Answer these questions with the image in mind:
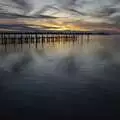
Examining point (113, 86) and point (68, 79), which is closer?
point (113, 86)

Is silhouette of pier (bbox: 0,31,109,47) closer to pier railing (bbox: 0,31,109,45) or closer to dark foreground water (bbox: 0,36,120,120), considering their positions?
pier railing (bbox: 0,31,109,45)

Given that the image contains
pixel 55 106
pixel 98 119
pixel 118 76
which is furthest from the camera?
pixel 118 76

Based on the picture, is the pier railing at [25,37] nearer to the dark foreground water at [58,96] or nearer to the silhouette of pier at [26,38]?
the silhouette of pier at [26,38]

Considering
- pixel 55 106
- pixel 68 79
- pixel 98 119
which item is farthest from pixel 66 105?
pixel 68 79

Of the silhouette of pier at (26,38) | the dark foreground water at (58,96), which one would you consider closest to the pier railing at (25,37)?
the silhouette of pier at (26,38)

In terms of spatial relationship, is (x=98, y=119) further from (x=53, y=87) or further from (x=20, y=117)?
(x=53, y=87)

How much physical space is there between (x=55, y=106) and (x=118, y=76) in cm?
426

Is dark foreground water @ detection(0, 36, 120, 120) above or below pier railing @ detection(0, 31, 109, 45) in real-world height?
below

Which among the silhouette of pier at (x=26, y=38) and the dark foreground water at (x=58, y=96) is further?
the silhouette of pier at (x=26, y=38)

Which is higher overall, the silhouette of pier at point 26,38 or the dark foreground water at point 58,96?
the silhouette of pier at point 26,38

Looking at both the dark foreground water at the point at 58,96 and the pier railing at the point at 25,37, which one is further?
the pier railing at the point at 25,37

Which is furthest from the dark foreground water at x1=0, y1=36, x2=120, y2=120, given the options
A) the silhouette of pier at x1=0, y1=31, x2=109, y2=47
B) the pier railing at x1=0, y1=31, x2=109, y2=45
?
the pier railing at x1=0, y1=31, x2=109, y2=45

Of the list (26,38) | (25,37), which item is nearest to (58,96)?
(26,38)

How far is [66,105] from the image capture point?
573 centimetres
